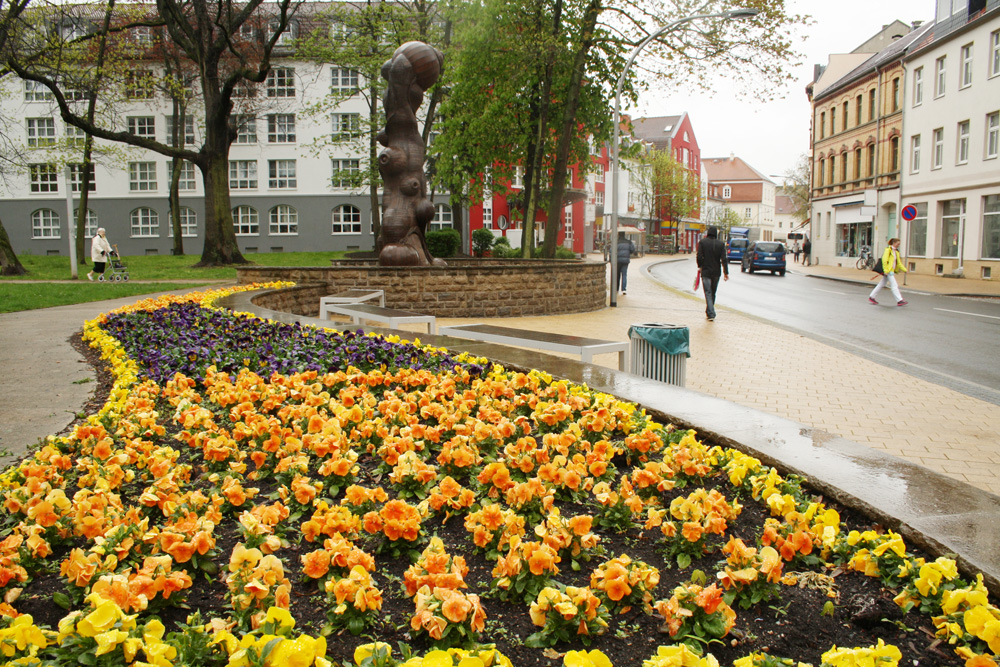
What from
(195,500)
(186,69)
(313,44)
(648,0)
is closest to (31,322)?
(195,500)

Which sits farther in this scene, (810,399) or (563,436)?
(810,399)

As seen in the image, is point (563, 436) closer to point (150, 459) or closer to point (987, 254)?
point (150, 459)

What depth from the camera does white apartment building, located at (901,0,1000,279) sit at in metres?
29.1

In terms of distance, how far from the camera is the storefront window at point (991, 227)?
28422 millimetres

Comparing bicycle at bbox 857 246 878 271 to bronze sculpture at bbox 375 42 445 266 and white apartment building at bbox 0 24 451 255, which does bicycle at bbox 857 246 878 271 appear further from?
bronze sculpture at bbox 375 42 445 266

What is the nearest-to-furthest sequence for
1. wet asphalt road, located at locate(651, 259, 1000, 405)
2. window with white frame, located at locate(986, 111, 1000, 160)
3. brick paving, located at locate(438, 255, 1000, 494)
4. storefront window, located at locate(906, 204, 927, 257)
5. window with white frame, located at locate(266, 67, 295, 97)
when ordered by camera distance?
brick paving, located at locate(438, 255, 1000, 494) < wet asphalt road, located at locate(651, 259, 1000, 405) < window with white frame, located at locate(986, 111, 1000, 160) < storefront window, located at locate(906, 204, 927, 257) < window with white frame, located at locate(266, 67, 295, 97)

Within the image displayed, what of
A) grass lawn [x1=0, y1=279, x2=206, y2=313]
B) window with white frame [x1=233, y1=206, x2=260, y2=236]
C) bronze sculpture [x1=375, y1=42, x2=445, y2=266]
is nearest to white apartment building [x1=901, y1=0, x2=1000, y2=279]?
bronze sculpture [x1=375, y1=42, x2=445, y2=266]

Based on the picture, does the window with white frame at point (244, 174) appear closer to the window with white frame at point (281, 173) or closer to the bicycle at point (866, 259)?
the window with white frame at point (281, 173)

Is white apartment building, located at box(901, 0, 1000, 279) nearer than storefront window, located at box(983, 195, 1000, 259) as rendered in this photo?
No

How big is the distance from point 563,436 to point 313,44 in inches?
1269

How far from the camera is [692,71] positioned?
2239cm

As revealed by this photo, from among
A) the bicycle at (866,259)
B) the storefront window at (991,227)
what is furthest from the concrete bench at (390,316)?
the bicycle at (866,259)

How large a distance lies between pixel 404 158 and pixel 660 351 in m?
11.2

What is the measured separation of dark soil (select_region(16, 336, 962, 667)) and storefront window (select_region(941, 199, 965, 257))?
3406cm
